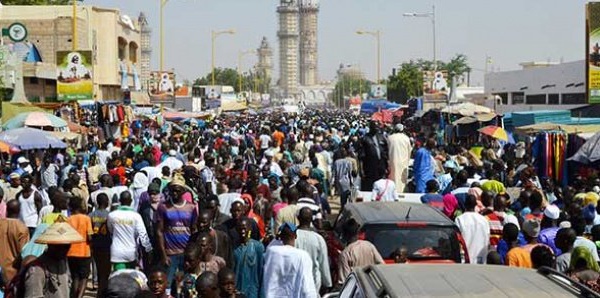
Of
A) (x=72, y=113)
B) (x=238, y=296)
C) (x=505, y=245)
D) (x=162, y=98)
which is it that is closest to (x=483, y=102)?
(x=162, y=98)

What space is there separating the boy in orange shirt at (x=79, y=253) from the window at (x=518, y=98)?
151 feet

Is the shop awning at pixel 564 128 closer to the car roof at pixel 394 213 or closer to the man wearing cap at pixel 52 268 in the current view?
the car roof at pixel 394 213

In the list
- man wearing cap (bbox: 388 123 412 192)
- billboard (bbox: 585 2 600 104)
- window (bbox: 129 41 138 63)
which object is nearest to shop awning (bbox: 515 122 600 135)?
billboard (bbox: 585 2 600 104)

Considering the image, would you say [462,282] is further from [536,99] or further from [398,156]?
[536,99]

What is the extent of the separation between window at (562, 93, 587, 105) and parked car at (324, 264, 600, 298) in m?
37.5

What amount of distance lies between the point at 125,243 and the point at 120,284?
4.02 metres

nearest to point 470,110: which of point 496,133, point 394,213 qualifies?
point 496,133

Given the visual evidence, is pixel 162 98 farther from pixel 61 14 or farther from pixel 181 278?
pixel 181 278

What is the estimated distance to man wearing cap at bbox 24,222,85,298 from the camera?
783cm

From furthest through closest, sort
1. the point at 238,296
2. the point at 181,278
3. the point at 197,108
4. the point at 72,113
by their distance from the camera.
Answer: the point at 197,108 < the point at 72,113 < the point at 181,278 < the point at 238,296

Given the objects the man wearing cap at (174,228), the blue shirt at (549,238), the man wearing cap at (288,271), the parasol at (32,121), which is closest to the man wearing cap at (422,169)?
the blue shirt at (549,238)

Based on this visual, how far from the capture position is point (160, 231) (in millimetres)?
10219

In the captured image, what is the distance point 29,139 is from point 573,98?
96.0 ft

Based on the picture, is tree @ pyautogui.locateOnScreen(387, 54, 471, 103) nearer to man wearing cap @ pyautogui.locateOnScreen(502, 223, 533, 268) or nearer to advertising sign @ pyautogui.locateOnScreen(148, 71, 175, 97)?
advertising sign @ pyautogui.locateOnScreen(148, 71, 175, 97)
